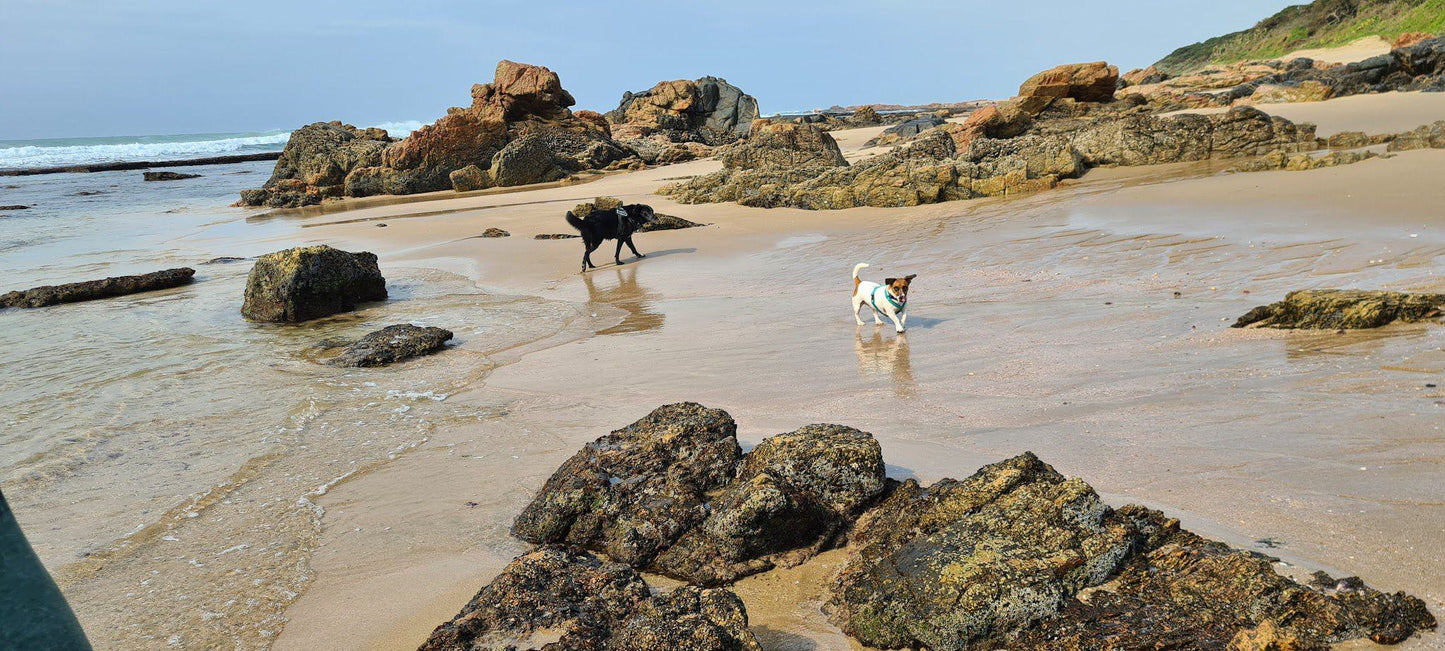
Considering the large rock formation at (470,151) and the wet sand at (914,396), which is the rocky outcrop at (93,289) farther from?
the large rock formation at (470,151)

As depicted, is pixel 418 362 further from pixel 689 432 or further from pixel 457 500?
pixel 689 432

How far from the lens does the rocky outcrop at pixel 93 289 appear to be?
1162 cm

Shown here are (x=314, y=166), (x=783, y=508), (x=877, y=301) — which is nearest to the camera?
(x=783, y=508)

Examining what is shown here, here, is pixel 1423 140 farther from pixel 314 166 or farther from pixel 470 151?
pixel 314 166

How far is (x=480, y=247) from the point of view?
14.9 m

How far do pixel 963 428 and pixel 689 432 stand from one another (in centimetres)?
158

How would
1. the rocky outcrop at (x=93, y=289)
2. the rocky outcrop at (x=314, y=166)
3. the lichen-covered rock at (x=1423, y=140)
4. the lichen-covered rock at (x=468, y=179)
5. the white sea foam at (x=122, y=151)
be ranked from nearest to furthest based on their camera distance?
the rocky outcrop at (x=93, y=289)
the lichen-covered rock at (x=1423, y=140)
the lichen-covered rock at (x=468, y=179)
the rocky outcrop at (x=314, y=166)
the white sea foam at (x=122, y=151)

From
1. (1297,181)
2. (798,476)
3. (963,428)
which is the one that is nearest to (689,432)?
(798,476)

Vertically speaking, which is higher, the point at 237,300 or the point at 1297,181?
the point at 1297,181

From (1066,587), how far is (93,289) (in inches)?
525

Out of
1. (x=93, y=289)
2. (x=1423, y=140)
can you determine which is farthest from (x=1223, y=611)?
(x=1423, y=140)

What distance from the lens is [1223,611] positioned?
99.6 inches

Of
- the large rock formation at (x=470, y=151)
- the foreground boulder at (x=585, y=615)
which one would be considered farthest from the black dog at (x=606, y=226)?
the large rock formation at (x=470, y=151)

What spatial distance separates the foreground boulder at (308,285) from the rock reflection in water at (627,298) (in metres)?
2.71
